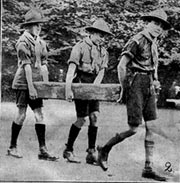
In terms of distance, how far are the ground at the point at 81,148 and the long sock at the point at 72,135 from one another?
0.06 m

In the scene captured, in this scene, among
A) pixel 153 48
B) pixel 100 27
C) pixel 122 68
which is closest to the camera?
pixel 122 68

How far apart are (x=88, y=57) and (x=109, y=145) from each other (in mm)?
868

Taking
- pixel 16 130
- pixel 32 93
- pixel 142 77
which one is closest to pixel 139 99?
pixel 142 77

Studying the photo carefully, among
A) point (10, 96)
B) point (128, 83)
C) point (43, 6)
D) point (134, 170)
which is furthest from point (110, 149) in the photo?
point (43, 6)

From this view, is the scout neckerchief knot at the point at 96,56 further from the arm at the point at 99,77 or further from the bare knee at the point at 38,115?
the bare knee at the point at 38,115

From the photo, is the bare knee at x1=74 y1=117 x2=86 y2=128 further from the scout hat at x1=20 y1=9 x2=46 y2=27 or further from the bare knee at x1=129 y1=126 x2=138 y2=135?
the scout hat at x1=20 y1=9 x2=46 y2=27

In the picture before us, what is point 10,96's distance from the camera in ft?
13.5

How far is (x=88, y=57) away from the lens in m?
4.01

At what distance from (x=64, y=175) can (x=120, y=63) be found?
3.98 ft

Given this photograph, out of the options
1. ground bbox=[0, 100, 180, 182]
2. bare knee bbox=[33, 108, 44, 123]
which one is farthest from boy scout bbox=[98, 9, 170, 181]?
bare knee bbox=[33, 108, 44, 123]

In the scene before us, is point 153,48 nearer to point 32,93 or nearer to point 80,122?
point 80,122

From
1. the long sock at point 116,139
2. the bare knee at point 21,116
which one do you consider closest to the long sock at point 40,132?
the bare knee at point 21,116

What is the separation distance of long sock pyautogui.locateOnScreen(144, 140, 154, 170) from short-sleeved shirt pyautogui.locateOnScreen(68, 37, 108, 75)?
845mm

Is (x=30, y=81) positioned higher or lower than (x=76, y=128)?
higher
